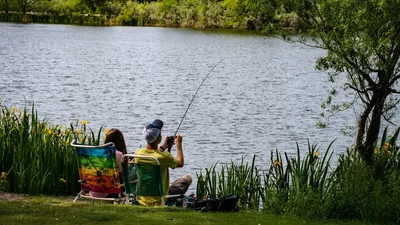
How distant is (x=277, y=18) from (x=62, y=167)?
11.7ft

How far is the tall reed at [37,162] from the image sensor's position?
33.0 feet

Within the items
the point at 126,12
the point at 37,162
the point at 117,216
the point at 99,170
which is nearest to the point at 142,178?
the point at 99,170

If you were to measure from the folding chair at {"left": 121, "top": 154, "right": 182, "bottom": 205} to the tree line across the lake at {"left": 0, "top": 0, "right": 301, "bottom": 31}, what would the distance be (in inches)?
3450

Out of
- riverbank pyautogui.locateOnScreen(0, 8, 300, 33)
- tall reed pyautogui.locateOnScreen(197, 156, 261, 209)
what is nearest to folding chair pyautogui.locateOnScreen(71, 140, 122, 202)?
tall reed pyautogui.locateOnScreen(197, 156, 261, 209)

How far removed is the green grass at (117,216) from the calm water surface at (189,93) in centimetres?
693

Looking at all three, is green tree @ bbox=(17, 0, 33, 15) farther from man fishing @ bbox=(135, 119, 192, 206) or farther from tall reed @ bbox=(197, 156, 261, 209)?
man fishing @ bbox=(135, 119, 192, 206)

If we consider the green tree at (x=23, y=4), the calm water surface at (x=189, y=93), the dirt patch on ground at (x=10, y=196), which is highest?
the dirt patch on ground at (x=10, y=196)

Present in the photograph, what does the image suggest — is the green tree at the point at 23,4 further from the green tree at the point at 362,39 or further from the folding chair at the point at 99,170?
the folding chair at the point at 99,170

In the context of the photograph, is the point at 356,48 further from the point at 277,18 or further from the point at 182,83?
the point at 182,83

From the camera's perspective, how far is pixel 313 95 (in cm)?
3158

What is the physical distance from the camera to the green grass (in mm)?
7121

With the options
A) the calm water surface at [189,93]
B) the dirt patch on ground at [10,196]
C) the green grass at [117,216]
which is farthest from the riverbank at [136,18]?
the green grass at [117,216]

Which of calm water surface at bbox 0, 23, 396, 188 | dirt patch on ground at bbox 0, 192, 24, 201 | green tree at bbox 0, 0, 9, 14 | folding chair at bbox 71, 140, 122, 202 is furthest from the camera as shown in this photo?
green tree at bbox 0, 0, 9, 14

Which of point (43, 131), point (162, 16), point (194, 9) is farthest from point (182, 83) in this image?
point (162, 16)
